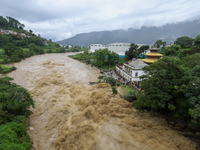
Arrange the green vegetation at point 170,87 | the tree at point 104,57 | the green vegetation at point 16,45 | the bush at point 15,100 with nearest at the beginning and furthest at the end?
the green vegetation at point 170,87
the bush at point 15,100
the tree at point 104,57
the green vegetation at point 16,45

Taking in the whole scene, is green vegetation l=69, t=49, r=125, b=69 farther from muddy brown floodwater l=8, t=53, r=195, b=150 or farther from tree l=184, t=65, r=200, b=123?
tree l=184, t=65, r=200, b=123

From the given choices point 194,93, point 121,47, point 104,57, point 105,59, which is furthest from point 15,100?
point 121,47

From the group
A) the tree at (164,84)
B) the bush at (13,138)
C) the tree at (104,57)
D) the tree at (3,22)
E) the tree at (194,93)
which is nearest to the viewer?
the bush at (13,138)

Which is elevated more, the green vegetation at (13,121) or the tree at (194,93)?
the tree at (194,93)

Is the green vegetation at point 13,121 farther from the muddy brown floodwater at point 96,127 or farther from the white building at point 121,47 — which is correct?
the white building at point 121,47

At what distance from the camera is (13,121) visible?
9336mm

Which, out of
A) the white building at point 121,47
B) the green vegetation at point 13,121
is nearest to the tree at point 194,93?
the green vegetation at point 13,121

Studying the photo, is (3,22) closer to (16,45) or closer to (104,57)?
(16,45)

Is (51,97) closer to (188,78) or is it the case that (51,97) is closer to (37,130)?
(37,130)

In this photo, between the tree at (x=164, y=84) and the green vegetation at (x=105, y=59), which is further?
the green vegetation at (x=105, y=59)

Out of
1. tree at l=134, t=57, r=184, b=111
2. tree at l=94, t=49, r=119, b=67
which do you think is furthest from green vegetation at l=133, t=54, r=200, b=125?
tree at l=94, t=49, r=119, b=67

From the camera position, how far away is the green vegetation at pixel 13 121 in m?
7.19

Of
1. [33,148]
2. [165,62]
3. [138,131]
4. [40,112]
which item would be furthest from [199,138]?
[40,112]

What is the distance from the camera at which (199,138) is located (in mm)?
9016
